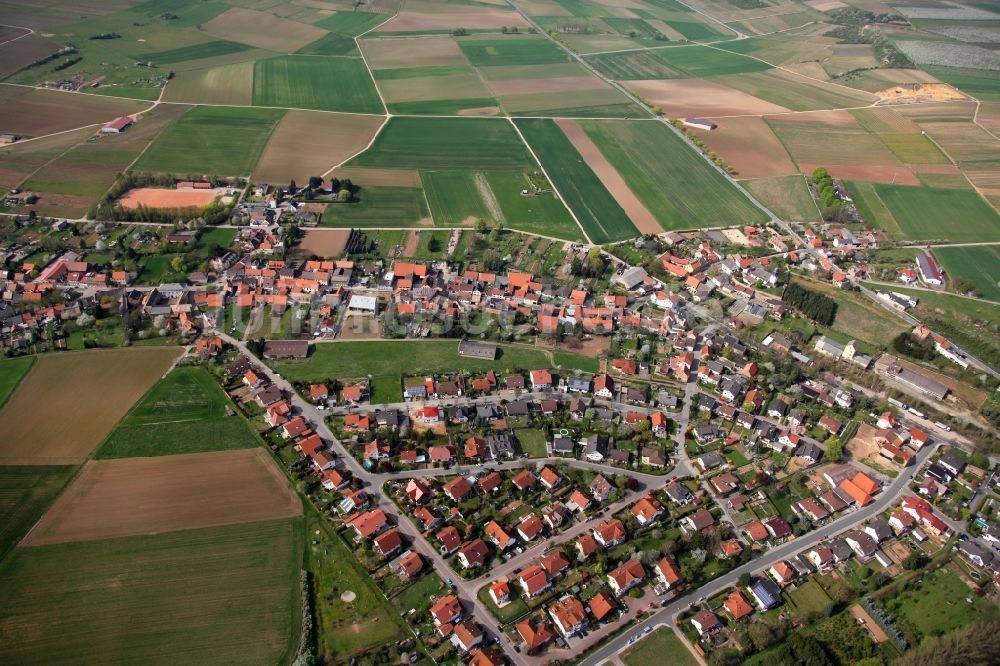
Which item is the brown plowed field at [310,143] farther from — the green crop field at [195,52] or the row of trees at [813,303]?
the row of trees at [813,303]

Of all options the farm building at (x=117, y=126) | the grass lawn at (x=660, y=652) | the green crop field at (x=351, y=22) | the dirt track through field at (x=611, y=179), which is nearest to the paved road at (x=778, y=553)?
the grass lawn at (x=660, y=652)

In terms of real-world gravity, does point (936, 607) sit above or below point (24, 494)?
above

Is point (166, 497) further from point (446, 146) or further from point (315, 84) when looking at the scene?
point (315, 84)

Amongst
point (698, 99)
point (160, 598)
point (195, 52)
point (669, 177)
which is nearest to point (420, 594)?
point (160, 598)

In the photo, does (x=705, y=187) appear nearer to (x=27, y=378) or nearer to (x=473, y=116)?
(x=473, y=116)

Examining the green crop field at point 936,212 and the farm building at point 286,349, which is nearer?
the farm building at point 286,349

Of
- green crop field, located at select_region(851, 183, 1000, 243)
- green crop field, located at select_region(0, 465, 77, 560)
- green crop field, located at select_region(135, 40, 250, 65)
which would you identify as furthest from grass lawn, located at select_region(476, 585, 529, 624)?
green crop field, located at select_region(135, 40, 250, 65)

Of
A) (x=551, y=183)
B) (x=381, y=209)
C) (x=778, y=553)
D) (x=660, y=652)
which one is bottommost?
(x=660, y=652)
